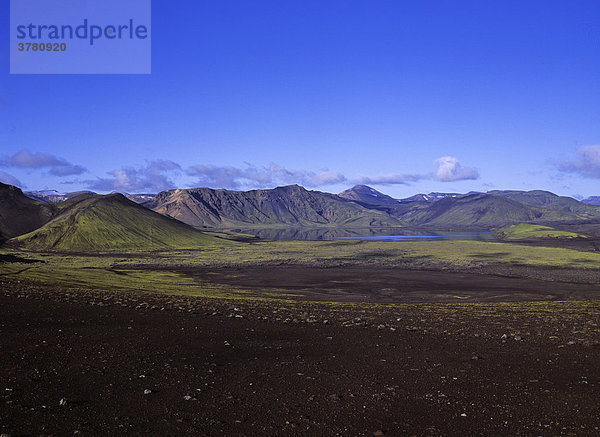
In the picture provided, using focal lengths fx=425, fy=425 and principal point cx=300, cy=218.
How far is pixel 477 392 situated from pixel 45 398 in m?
12.0

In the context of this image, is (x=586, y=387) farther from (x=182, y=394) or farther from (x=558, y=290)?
(x=558, y=290)

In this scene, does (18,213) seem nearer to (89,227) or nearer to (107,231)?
(89,227)

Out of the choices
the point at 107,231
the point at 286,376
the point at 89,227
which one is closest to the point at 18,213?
the point at 89,227

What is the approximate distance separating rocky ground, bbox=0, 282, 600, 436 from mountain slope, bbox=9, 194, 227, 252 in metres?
144

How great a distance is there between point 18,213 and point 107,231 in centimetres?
5385

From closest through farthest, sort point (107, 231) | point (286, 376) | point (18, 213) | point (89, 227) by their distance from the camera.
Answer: point (286, 376), point (89, 227), point (107, 231), point (18, 213)

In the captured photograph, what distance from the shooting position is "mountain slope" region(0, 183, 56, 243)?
17388 centimetres

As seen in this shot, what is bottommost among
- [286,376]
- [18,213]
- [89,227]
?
[286,376]

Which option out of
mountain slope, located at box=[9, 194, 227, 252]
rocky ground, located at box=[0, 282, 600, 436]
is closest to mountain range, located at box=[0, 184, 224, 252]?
mountain slope, located at box=[9, 194, 227, 252]

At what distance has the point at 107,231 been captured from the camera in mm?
164625

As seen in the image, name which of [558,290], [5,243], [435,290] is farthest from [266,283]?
[5,243]

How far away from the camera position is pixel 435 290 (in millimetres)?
61156

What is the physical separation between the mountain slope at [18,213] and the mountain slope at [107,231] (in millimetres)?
7204

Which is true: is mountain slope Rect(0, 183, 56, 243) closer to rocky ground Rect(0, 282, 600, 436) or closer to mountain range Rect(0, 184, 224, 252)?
mountain range Rect(0, 184, 224, 252)
